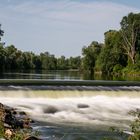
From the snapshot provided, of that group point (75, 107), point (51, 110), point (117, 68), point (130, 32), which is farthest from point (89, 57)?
point (51, 110)

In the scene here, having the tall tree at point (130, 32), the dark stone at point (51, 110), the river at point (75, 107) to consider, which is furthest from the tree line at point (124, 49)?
the dark stone at point (51, 110)

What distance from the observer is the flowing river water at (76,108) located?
17781mm

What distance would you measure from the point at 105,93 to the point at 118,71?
163ft

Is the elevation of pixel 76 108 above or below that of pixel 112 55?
below

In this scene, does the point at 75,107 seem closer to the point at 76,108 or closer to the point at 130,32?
the point at 76,108

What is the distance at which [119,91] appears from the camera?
30.8m

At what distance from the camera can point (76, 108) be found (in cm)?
2600

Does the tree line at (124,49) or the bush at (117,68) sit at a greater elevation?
the tree line at (124,49)

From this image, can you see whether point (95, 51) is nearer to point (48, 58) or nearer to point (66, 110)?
point (48, 58)

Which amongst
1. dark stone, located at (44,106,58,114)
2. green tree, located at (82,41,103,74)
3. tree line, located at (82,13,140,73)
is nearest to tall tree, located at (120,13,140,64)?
tree line, located at (82,13,140,73)

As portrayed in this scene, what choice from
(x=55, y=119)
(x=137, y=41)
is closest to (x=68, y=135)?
(x=55, y=119)

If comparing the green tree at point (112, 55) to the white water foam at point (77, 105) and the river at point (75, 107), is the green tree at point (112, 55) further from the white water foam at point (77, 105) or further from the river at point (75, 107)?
the white water foam at point (77, 105)

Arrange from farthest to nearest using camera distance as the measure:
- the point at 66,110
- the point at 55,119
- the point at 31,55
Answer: the point at 31,55, the point at 66,110, the point at 55,119

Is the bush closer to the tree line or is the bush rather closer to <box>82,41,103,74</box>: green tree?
the tree line
